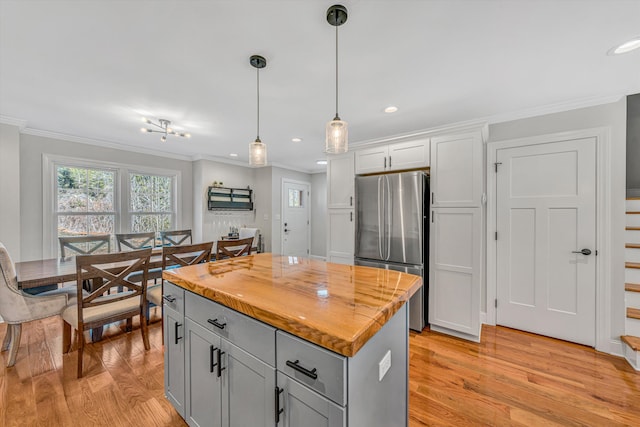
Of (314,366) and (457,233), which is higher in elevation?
(457,233)

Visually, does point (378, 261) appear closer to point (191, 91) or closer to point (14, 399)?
point (191, 91)

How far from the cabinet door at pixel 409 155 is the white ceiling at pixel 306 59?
276 millimetres

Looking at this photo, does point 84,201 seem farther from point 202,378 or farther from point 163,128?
point 202,378

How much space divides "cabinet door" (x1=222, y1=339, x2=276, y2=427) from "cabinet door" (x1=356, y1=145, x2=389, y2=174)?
276 centimetres

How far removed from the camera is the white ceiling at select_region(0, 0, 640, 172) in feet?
4.65

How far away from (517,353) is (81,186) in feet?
19.8

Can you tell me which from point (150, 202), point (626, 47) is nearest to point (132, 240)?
point (150, 202)

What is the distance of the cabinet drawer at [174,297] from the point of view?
151cm

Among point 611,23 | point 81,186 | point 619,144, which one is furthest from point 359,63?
point 81,186

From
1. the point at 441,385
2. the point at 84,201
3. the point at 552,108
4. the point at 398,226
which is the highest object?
the point at 552,108

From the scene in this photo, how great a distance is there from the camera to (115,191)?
13.7 feet

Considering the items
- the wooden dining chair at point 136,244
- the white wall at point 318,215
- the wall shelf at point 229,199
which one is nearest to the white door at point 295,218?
the white wall at point 318,215

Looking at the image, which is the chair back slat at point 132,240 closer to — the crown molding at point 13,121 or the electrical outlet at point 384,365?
the crown molding at point 13,121

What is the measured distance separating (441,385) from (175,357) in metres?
1.96
